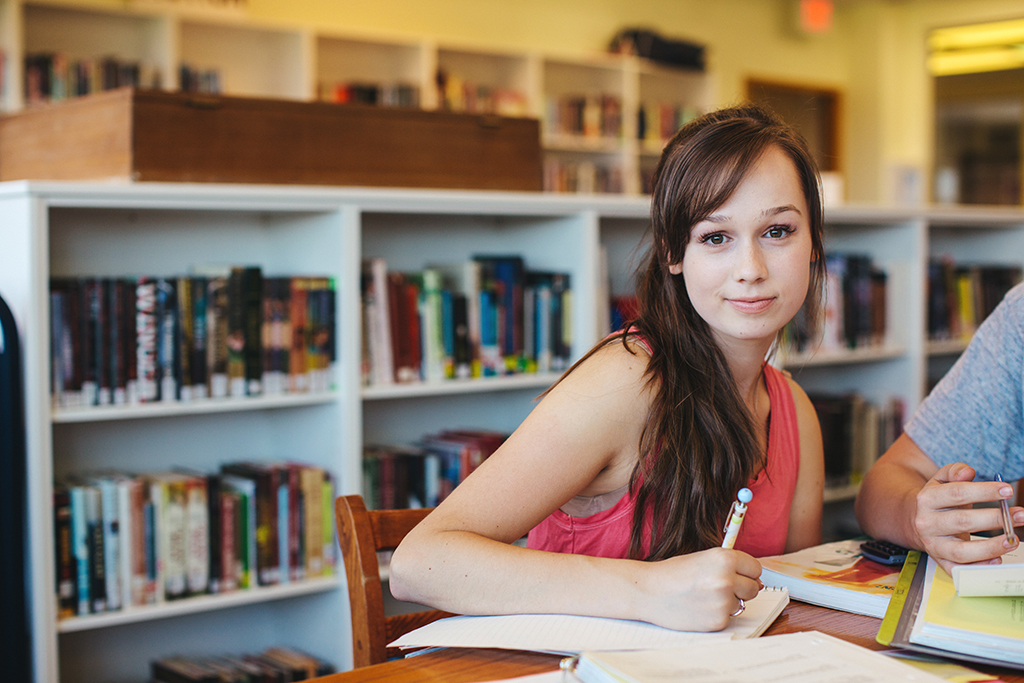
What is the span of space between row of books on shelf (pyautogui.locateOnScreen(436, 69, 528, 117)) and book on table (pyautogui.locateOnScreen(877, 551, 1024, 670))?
4142 mm

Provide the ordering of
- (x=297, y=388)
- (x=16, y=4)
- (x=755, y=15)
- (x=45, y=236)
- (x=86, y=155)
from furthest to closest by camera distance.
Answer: (x=755, y=15)
(x=16, y=4)
(x=297, y=388)
(x=86, y=155)
(x=45, y=236)

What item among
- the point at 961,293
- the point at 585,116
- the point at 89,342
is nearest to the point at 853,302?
the point at 961,293

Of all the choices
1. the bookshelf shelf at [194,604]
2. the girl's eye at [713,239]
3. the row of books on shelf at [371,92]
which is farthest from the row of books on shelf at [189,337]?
the row of books on shelf at [371,92]

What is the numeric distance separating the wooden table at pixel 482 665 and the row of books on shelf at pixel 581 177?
440 centimetres

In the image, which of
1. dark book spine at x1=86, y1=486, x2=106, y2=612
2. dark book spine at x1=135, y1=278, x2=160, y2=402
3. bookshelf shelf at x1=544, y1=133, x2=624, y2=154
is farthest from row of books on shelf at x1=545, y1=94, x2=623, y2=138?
dark book spine at x1=86, y1=486, x2=106, y2=612

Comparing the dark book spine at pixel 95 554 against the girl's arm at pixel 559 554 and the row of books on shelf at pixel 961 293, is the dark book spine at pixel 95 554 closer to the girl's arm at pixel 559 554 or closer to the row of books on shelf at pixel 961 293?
the girl's arm at pixel 559 554

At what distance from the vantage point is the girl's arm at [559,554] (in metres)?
0.86

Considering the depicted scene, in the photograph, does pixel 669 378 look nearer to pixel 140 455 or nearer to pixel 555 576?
pixel 555 576

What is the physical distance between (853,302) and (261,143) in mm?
1904

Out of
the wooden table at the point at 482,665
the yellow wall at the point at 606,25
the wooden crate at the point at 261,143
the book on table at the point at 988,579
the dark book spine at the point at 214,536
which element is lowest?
the dark book spine at the point at 214,536

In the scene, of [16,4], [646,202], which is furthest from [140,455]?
[16,4]

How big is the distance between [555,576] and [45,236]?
125 centimetres

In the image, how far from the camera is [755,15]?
21.8 ft

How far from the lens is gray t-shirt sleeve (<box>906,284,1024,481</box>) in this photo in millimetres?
1285
